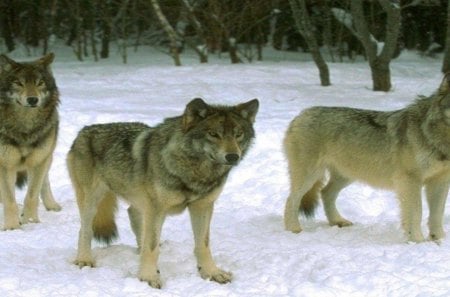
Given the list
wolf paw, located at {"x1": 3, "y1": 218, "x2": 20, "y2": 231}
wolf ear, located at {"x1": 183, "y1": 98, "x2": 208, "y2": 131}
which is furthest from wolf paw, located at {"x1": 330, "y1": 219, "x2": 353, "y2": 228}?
wolf paw, located at {"x1": 3, "y1": 218, "x2": 20, "y2": 231}

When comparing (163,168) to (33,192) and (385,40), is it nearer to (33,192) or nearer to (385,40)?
(33,192)

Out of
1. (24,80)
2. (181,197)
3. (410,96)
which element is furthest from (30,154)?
(410,96)

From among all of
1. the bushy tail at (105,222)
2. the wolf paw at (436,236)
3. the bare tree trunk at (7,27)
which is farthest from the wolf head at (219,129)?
the bare tree trunk at (7,27)

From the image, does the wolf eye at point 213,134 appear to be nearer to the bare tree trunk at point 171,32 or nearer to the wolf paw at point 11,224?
the wolf paw at point 11,224

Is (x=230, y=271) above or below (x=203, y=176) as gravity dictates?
below

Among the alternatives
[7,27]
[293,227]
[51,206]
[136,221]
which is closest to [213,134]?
[136,221]

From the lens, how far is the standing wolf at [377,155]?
658 cm

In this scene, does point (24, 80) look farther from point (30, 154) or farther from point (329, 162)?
point (329, 162)

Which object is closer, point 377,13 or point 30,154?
point 30,154

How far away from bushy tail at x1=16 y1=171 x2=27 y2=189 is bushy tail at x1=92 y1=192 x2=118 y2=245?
108 inches

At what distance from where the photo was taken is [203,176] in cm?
516

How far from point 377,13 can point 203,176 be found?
17480 mm

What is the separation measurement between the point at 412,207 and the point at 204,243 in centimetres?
218

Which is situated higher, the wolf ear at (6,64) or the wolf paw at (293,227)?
the wolf ear at (6,64)
